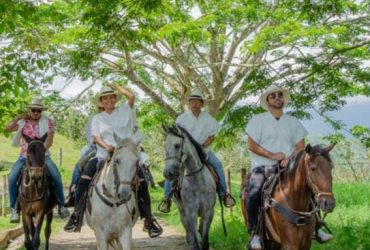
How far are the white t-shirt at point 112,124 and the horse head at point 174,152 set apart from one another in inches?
32.1

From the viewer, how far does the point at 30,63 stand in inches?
304

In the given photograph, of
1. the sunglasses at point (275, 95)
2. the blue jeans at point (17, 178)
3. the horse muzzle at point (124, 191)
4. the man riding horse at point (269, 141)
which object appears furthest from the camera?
the blue jeans at point (17, 178)

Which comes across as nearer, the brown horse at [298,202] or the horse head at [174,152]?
the brown horse at [298,202]

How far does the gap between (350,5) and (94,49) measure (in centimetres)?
742

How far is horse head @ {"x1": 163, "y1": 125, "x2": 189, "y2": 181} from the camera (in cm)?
836

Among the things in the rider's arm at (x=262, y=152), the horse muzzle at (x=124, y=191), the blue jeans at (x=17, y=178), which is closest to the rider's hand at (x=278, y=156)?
the rider's arm at (x=262, y=152)

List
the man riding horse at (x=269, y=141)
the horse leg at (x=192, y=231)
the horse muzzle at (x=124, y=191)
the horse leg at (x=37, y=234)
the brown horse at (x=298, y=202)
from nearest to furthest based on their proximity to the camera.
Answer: the brown horse at (x=298, y=202) → the horse muzzle at (x=124, y=191) → the man riding horse at (x=269, y=141) → the horse leg at (x=192, y=231) → the horse leg at (x=37, y=234)

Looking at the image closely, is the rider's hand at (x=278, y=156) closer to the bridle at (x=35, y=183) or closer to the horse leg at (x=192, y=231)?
the horse leg at (x=192, y=231)

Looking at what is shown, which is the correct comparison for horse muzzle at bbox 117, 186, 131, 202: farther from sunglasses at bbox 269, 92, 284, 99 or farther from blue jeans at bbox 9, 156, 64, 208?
blue jeans at bbox 9, 156, 64, 208

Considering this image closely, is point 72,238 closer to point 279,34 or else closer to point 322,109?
point 322,109

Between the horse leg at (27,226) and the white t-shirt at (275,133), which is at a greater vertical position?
the white t-shirt at (275,133)

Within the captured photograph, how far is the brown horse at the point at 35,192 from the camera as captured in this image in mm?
9148

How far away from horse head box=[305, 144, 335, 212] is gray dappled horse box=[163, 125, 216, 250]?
3.21 metres

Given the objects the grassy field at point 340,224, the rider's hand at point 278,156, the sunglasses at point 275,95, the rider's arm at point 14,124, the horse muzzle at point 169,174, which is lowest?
the grassy field at point 340,224
